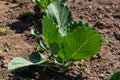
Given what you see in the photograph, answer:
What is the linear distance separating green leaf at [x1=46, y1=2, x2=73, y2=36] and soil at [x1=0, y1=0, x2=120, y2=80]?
373 mm

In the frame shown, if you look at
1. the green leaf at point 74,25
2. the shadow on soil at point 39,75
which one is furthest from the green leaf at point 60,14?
the shadow on soil at point 39,75

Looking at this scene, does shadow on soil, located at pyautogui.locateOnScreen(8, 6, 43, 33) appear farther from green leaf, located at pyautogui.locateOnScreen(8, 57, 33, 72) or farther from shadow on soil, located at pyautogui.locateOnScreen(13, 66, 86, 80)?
green leaf, located at pyautogui.locateOnScreen(8, 57, 33, 72)

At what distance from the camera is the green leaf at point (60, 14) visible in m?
3.02

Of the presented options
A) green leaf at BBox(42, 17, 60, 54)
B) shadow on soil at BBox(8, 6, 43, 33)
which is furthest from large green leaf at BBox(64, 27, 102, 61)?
shadow on soil at BBox(8, 6, 43, 33)

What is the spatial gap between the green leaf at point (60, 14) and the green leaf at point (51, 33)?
235mm

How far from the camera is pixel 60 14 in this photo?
3.07 m

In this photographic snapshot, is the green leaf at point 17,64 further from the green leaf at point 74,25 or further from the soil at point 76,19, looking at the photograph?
the green leaf at point 74,25

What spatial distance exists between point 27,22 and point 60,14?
0.74 metres

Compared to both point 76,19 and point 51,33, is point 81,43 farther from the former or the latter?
point 76,19

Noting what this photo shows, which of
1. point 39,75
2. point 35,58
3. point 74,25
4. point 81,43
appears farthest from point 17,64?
point 74,25

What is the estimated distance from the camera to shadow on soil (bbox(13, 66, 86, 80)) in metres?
2.93

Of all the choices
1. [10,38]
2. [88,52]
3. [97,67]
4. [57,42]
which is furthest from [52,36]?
[10,38]

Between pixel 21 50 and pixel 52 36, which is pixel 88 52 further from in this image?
pixel 21 50

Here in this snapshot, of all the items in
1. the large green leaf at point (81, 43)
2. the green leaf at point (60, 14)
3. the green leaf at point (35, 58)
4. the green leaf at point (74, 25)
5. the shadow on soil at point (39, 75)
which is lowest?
the shadow on soil at point (39, 75)
